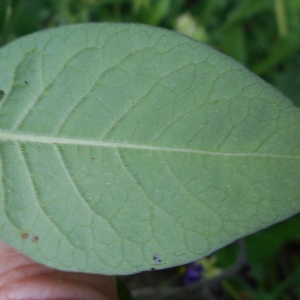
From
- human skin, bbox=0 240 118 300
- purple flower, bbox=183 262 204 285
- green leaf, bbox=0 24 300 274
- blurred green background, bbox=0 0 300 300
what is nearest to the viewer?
green leaf, bbox=0 24 300 274

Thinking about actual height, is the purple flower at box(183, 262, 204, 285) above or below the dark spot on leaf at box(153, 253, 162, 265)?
above

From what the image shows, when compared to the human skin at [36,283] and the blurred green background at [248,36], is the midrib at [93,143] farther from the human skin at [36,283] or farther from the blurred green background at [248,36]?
the blurred green background at [248,36]

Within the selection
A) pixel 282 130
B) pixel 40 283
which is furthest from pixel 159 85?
pixel 40 283

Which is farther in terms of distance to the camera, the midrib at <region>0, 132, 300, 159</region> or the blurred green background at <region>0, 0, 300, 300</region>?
the blurred green background at <region>0, 0, 300, 300</region>

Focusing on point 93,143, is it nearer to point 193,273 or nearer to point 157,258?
point 157,258

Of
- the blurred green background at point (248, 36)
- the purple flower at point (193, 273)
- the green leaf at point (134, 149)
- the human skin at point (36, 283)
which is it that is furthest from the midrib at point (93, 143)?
the purple flower at point (193, 273)

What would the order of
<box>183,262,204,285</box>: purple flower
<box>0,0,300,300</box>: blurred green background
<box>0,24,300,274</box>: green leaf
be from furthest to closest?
<box>0,0,300,300</box>: blurred green background, <box>183,262,204,285</box>: purple flower, <box>0,24,300,274</box>: green leaf

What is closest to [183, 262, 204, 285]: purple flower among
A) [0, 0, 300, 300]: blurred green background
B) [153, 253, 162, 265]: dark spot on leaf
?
[0, 0, 300, 300]: blurred green background

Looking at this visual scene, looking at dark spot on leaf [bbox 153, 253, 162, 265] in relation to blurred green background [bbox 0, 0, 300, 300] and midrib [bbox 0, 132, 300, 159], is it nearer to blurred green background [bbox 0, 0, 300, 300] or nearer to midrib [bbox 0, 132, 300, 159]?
midrib [bbox 0, 132, 300, 159]
